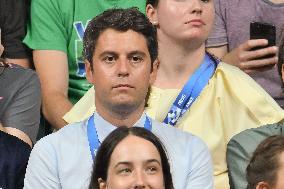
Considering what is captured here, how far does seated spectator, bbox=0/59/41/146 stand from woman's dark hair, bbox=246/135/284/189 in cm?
134

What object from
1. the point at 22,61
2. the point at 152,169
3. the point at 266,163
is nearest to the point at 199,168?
the point at 266,163

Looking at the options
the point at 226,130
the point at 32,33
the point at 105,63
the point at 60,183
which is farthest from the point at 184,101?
the point at 32,33

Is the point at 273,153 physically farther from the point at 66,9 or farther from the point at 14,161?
the point at 66,9

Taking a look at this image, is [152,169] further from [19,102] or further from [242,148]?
[19,102]

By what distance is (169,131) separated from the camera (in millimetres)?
4180

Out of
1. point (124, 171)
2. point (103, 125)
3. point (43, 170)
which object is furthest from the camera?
point (103, 125)

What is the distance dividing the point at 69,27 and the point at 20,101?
60 centimetres

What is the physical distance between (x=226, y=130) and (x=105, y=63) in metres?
0.76

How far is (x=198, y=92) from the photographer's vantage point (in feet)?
15.0

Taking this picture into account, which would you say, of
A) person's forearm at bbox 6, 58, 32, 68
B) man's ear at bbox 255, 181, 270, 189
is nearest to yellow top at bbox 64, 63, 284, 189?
man's ear at bbox 255, 181, 270, 189

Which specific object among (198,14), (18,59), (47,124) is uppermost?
(198,14)

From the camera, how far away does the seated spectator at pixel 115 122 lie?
13.2 feet

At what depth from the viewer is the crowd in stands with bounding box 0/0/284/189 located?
12.8 ft

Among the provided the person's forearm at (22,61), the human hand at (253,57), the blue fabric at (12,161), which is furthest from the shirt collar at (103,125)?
the person's forearm at (22,61)
